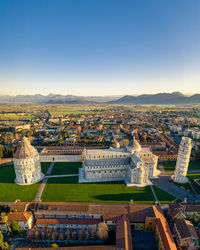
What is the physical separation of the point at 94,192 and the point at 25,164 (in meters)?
23.1

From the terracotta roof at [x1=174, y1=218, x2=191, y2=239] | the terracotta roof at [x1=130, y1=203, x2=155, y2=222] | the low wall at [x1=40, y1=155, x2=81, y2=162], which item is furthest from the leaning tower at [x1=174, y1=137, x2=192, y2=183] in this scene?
the low wall at [x1=40, y1=155, x2=81, y2=162]

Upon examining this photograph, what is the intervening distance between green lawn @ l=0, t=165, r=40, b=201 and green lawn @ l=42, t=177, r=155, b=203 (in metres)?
3.82

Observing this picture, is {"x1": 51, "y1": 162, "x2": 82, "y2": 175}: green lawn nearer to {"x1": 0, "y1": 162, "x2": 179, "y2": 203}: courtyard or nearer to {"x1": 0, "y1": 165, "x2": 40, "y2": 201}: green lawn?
{"x1": 0, "y1": 162, "x2": 179, "y2": 203}: courtyard

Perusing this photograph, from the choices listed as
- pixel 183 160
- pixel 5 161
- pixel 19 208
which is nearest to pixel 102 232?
pixel 19 208

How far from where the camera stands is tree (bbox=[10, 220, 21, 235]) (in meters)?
29.2

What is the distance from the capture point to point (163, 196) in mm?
40156

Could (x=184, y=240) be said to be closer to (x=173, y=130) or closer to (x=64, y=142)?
(x=64, y=142)

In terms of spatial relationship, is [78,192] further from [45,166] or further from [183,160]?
[183,160]

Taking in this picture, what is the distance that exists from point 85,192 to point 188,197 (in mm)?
28355

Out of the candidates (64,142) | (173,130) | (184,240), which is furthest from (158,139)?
(184,240)

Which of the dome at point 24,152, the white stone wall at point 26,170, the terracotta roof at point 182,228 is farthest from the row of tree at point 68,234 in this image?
the dome at point 24,152

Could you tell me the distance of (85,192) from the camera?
42156mm

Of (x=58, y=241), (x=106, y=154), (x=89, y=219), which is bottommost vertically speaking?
(x=58, y=241)

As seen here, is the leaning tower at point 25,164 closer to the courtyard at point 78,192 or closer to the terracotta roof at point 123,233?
the courtyard at point 78,192
